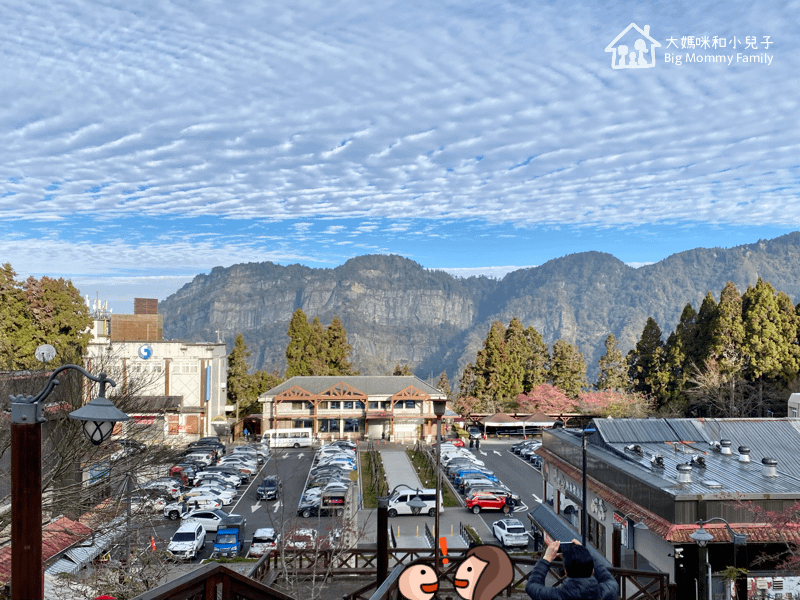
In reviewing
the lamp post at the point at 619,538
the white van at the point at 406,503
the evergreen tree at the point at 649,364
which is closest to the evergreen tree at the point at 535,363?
the evergreen tree at the point at 649,364

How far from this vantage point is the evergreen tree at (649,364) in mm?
57781

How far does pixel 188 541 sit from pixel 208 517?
3.89 meters

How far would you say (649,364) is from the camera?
6050cm

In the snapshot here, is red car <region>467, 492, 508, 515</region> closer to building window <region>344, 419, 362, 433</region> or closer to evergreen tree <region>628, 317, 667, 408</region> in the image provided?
building window <region>344, 419, 362, 433</region>

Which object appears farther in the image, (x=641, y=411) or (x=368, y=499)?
(x=641, y=411)

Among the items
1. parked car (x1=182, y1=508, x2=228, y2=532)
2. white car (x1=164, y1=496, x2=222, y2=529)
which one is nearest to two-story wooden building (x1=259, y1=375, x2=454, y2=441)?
white car (x1=164, y1=496, x2=222, y2=529)

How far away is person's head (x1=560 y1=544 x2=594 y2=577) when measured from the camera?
5.15 m

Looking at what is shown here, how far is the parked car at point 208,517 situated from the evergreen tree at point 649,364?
42.3 metres

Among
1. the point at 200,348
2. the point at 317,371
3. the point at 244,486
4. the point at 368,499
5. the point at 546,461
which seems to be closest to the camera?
the point at 546,461

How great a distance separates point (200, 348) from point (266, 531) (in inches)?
1243

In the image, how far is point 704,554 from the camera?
12.4 m

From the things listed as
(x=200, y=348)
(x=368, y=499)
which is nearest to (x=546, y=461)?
(x=368, y=499)

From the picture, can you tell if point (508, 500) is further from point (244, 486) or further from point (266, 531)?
point (244, 486)

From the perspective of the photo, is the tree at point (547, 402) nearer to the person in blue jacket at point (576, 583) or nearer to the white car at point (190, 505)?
the white car at point (190, 505)
